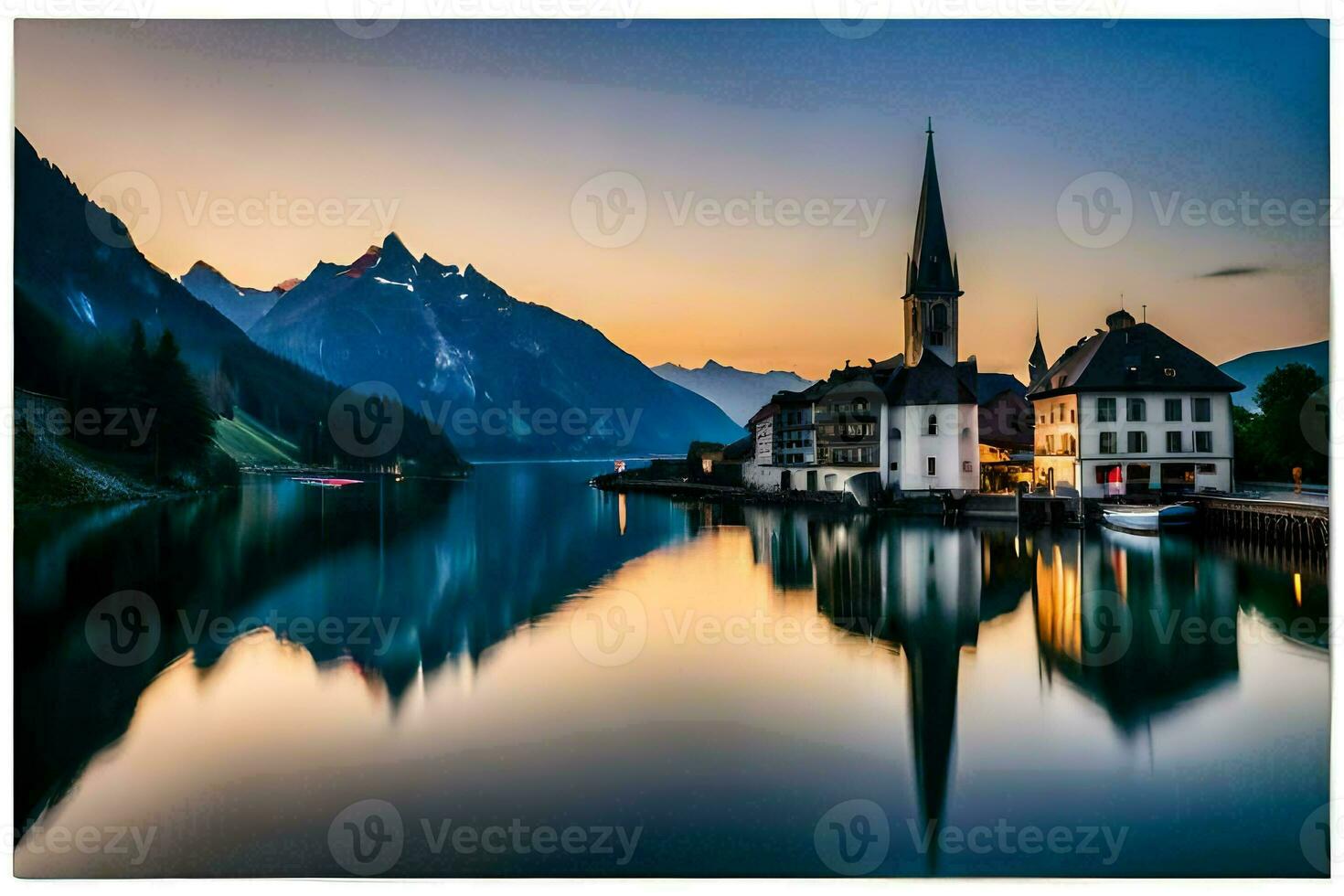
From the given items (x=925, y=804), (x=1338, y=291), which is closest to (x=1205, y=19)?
(x=1338, y=291)

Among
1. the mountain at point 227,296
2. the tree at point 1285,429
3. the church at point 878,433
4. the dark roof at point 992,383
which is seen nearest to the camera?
the tree at point 1285,429

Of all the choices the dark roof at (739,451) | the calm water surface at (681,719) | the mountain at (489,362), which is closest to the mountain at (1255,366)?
the calm water surface at (681,719)


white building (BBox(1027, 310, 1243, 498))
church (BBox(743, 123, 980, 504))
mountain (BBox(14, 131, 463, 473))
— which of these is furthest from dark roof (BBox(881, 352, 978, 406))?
mountain (BBox(14, 131, 463, 473))

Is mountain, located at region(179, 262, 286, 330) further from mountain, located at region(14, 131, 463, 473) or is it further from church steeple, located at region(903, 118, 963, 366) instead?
church steeple, located at region(903, 118, 963, 366)

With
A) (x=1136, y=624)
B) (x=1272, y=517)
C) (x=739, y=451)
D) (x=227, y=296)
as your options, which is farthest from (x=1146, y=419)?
(x=227, y=296)

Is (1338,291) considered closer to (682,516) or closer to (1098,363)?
(1098,363)

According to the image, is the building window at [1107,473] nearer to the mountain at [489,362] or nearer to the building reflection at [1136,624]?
the building reflection at [1136,624]
